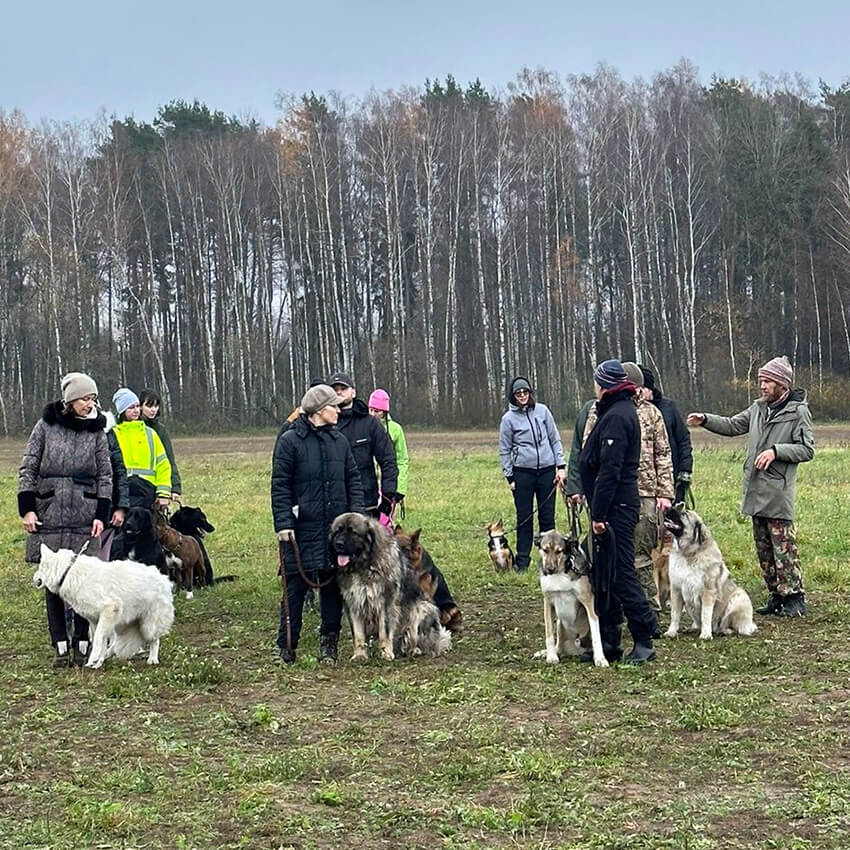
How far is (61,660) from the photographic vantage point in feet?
23.1

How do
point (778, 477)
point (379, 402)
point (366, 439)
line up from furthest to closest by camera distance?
point (379, 402), point (366, 439), point (778, 477)

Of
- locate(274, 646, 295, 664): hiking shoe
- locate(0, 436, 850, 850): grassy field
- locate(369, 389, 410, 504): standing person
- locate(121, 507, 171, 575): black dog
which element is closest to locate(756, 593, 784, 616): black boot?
locate(0, 436, 850, 850): grassy field

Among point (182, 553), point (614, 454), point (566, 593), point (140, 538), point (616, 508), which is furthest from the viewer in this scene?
point (182, 553)

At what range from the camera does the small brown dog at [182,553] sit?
378 inches

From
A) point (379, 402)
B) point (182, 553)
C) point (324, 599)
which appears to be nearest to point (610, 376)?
point (324, 599)

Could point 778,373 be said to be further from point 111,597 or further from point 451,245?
point 451,245

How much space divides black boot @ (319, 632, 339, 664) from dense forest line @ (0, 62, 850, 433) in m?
30.4

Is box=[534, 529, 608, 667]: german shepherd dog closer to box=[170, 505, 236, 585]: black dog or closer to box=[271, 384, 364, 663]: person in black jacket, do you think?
box=[271, 384, 364, 663]: person in black jacket

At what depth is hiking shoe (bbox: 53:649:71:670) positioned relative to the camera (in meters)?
6.97

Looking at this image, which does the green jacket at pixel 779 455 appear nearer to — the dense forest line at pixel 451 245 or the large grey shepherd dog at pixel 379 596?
the large grey shepherd dog at pixel 379 596

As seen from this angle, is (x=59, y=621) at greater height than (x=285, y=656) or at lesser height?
greater

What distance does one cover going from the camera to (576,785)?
4.34 m

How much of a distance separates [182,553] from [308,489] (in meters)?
3.34

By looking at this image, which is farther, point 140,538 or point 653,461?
point 140,538
